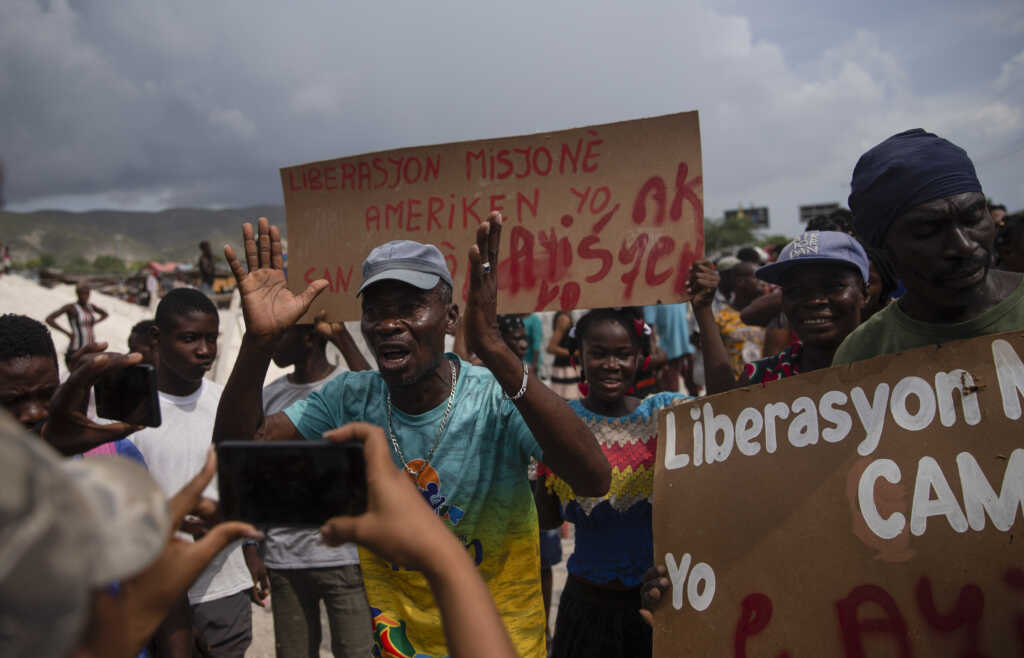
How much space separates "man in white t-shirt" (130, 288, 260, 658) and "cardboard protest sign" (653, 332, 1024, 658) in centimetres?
226

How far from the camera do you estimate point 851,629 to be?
163 cm

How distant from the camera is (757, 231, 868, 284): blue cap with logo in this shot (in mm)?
2553

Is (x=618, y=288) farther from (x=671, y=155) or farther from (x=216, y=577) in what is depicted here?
(x=216, y=577)

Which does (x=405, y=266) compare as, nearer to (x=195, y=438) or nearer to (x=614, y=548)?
(x=614, y=548)

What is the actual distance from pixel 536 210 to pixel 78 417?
1.99m

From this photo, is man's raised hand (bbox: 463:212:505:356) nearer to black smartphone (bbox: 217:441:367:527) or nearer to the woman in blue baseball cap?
black smartphone (bbox: 217:441:367:527)

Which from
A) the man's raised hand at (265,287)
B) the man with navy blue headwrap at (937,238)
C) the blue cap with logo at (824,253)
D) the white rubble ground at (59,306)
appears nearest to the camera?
the man with navy blue headwrap at (937,238)

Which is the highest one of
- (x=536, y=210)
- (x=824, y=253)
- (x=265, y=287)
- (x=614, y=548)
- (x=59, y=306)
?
(x=59, y=306)

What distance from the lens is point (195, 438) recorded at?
10.9 feet

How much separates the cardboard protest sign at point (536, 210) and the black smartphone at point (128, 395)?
5.08ft

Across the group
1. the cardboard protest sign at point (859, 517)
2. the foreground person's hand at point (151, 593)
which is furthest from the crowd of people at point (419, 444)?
the cardboard protest sign at point (859, 517)

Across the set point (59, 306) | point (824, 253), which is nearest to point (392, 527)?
point (824, 253)

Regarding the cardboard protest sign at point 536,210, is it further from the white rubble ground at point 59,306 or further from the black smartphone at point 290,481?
the white rubble ground at point 59,306

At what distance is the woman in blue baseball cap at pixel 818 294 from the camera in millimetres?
2566
